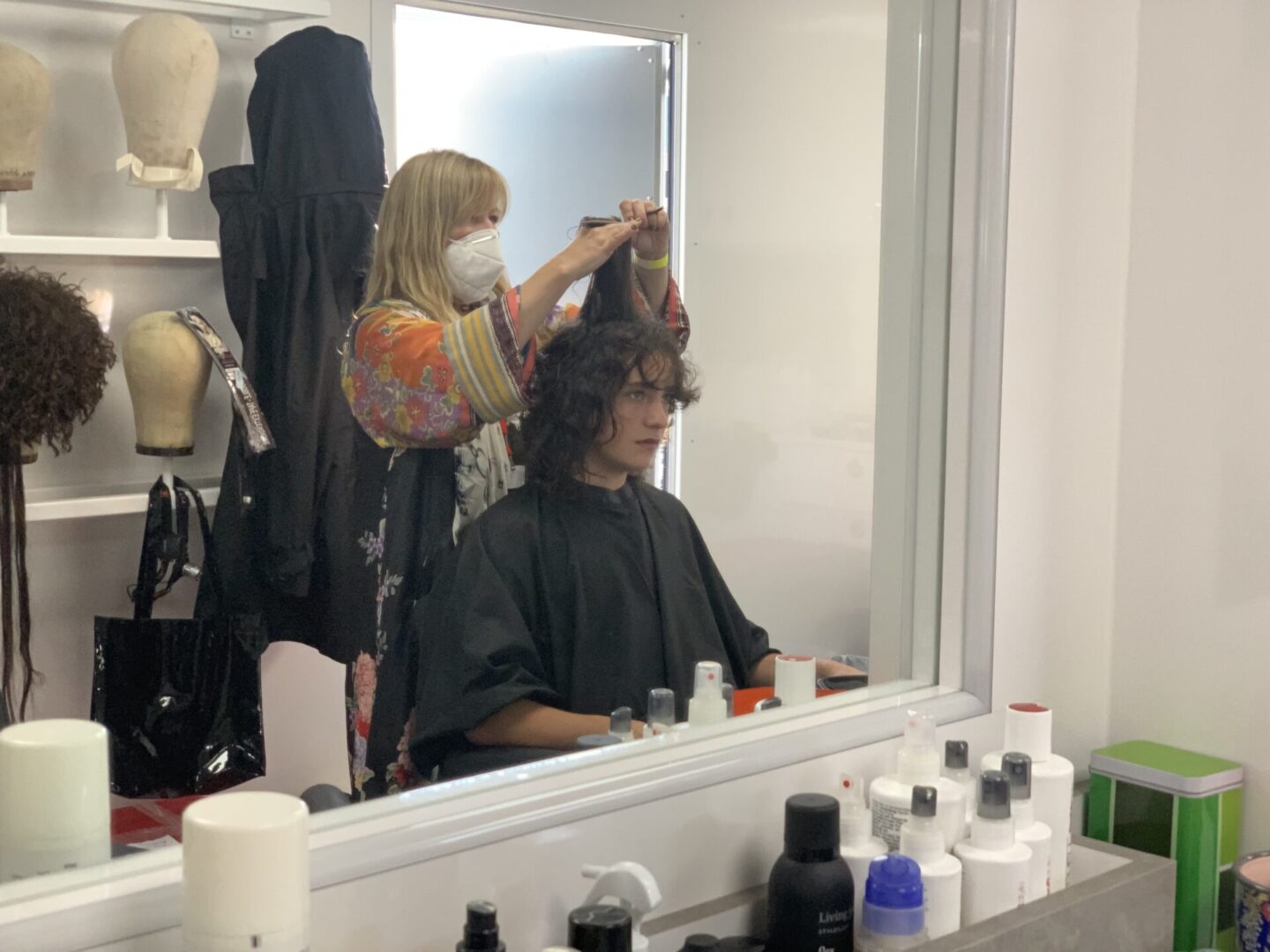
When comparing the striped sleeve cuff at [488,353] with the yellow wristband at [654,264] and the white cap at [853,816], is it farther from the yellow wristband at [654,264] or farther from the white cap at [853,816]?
the white cap at [853,816]

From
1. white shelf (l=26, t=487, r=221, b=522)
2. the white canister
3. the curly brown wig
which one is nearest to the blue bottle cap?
the white canister

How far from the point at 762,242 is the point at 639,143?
10.8 inches

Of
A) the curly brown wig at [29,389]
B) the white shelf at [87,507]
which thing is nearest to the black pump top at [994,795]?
the curly brown wig at [29,389]

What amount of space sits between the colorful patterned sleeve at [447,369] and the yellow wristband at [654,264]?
4.8 inches

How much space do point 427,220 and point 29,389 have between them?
1.51 ft

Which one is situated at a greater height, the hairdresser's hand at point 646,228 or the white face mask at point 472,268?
the hairdresser's hand at point 646,228

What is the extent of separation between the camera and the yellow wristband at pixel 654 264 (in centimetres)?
138

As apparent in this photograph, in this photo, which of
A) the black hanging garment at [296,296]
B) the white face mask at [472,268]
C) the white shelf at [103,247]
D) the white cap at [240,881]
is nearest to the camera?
the white cap at [240,881]

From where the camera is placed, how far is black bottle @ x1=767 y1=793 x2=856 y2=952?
2.72 feet

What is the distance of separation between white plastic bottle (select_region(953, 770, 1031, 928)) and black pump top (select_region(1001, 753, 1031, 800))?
0.06 ft

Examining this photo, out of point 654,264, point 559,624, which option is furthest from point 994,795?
point 654,264

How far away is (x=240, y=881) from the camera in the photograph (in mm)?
597

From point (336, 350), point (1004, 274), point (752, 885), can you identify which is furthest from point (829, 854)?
point (336, 350)

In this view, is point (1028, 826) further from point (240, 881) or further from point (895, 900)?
point (240, 881)
